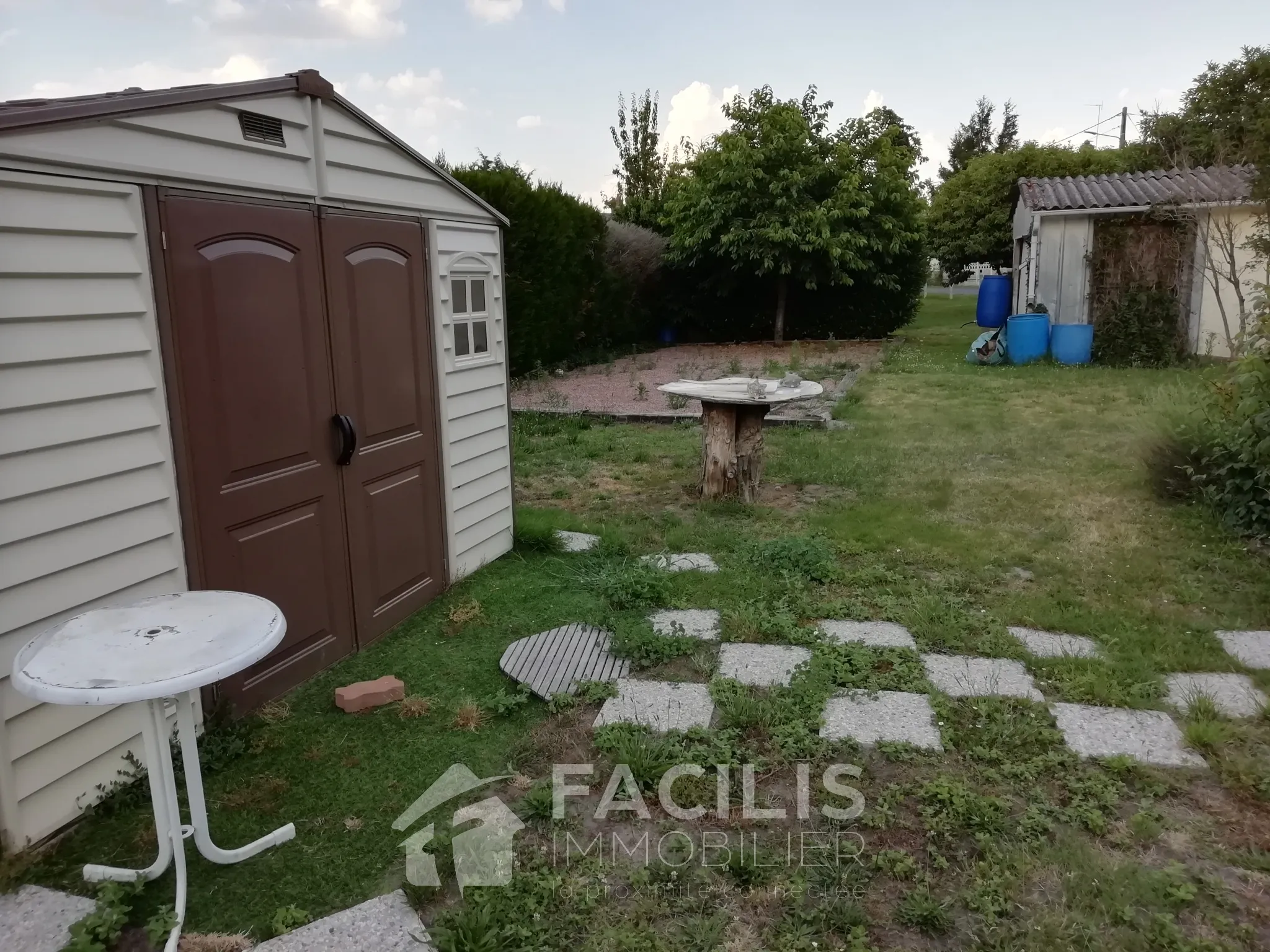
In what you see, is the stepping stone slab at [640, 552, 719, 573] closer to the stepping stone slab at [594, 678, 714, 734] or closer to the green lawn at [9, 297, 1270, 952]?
the green lawn at [9, 297, 1270, 952]

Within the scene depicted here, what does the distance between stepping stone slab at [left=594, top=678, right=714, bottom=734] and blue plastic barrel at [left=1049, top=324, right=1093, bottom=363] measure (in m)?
11.1

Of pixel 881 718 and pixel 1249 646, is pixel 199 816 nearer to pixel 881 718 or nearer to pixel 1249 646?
pixel 881 718

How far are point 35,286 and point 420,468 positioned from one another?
198 cm

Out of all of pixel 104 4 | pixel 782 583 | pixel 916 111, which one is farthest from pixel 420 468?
pixel 916 111

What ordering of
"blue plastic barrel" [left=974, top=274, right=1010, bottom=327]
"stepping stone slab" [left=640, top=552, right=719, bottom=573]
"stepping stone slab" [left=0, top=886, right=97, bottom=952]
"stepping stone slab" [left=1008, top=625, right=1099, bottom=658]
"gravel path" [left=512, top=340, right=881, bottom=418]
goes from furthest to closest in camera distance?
"blue plastic barrel" [left=974, top=274, right=1010, bottom=327] < "gravel path" [left=512, top=340, right=881, bottom=418] < "stepping stone slab" [left=640, top=552, right=719, bottom=573] < "stepping stone slab" [left=1008, top=625, right=1099, bottom=658] < "stepping stone slab" [left=0, top=886, right=97, bottom=952]

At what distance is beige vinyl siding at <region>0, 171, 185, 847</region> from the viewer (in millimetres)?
2186

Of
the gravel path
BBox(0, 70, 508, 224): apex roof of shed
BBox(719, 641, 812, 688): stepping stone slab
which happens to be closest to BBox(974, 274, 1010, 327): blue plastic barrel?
the gravel path

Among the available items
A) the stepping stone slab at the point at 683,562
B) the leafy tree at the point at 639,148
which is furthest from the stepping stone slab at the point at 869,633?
the leafy tree at the point at 639,148

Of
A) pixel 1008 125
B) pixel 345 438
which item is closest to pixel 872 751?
pixel 345 438

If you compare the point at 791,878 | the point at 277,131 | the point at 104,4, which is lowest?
the point at 791,878

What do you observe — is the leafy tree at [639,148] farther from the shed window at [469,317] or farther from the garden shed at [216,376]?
the garden shed at [216,376]

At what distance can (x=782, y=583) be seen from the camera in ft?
14.1

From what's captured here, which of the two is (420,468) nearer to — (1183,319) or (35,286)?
(35,286)

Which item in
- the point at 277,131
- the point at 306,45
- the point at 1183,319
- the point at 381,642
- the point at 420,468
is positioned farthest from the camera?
the point at 1183,319
